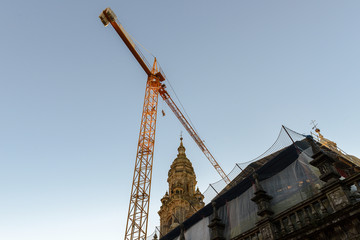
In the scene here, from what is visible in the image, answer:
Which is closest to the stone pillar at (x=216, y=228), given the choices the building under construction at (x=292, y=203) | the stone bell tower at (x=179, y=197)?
the building under construction at (x=292, y=203)

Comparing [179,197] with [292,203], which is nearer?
[292,203]

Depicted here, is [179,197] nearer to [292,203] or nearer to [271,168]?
[271,168]

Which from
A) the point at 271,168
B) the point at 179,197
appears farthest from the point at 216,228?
the point at 179,197

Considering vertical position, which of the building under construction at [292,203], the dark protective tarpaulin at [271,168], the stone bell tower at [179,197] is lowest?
the building under construction at [292,203]

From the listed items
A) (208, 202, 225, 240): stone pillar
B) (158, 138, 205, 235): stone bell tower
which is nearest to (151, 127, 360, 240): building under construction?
(208, 202, 225, 240): stone pillar

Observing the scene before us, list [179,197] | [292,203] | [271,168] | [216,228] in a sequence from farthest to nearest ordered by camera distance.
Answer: [179,197] → [216,228] → [271,168] → [292,203]

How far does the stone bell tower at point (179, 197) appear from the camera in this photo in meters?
50.0

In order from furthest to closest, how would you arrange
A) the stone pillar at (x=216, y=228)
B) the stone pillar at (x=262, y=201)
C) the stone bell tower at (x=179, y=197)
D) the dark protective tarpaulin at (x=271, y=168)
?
the stone bell tower at (x=179, y=197), the stone pillar at (x=216, y=228), the dark protective tarpaulin at (x=271, y=168), the stone pillar at (x=262, y=201)

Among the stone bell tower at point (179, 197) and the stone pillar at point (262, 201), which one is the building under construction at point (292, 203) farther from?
the stone bell tower at point (179, 197)

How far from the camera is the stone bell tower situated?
50000 millimetres

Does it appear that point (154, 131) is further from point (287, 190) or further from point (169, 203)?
point (287, 190)

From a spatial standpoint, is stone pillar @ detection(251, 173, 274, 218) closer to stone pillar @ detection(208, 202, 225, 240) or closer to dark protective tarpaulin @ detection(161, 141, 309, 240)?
dark protective tarpaulin @ detection(161, 141, 309, 240)

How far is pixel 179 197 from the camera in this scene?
52094 millimetres

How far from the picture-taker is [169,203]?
52.3 m
